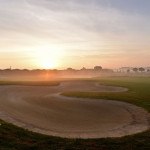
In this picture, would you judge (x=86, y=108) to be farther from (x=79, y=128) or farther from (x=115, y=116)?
(x=79, y=128)

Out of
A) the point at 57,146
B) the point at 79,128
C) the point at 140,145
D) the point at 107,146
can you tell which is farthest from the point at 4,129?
the point at 140,145

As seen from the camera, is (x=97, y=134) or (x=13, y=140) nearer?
(x=13, y=140)

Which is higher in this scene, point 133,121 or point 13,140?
point 13,140

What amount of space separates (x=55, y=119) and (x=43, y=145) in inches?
353

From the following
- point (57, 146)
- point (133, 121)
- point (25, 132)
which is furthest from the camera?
point (133, 121)

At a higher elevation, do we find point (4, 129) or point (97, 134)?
point (4, 129)

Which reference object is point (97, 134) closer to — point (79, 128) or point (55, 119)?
point (79, 128)

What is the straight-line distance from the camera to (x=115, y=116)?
2033 centimetres

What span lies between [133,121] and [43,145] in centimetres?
1131

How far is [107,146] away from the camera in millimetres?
10500

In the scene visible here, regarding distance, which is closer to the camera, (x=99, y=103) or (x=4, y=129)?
(x=4, y=129)

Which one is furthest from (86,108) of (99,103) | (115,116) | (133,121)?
(133,121)

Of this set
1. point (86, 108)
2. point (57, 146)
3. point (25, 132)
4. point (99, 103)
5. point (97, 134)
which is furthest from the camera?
point (99, 103)

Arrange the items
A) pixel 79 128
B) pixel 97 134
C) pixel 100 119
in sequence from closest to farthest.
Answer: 1. pixel 97 134
2. pixel 79 128
3. pixel 100 119
